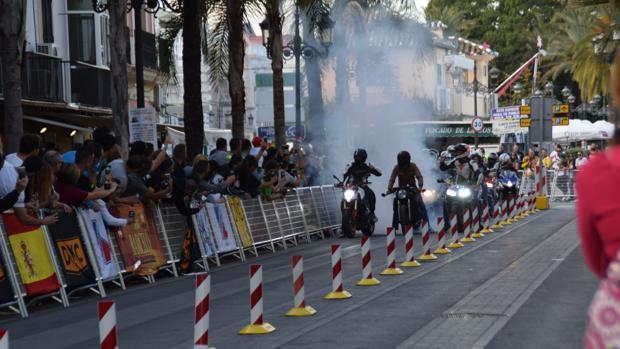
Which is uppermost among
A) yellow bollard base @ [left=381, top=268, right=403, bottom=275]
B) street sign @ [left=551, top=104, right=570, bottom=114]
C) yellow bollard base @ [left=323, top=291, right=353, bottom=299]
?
street sign @ [left=551, top=104, right=570, bottom=114]

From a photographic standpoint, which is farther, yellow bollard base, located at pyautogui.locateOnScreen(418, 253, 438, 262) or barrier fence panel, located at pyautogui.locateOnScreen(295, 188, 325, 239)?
barrier fence panel, located at pyautogui.locateOnScreen(295, 188, 325, 239)

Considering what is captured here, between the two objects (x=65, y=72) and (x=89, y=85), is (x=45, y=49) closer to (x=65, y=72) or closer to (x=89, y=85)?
(x=65, y=72)

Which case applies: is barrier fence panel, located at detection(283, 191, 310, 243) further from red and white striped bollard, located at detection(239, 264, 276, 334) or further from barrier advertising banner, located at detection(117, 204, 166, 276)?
red and white striped bollard, located at detection(239, 264, 276, 334)

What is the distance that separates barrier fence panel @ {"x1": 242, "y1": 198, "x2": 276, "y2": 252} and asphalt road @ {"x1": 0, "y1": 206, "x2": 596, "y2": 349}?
2786 millimetres

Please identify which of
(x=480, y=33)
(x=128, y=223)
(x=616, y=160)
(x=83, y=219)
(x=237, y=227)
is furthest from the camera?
(x=480, y=33)

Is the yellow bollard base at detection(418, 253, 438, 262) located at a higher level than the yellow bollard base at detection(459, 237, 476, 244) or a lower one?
higher

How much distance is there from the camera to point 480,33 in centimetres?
10344

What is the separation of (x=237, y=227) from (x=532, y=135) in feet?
59.8

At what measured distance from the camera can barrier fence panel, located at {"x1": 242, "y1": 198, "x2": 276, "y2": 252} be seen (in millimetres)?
23047

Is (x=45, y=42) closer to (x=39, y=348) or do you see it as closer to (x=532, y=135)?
(x=532, y=135)

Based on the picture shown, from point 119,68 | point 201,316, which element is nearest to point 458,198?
point 119,68

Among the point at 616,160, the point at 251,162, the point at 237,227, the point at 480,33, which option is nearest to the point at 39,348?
the point at 616,160

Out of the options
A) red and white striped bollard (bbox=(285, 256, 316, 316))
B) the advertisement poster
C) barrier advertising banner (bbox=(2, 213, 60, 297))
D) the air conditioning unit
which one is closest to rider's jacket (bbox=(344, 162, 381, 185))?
the advertisement poster

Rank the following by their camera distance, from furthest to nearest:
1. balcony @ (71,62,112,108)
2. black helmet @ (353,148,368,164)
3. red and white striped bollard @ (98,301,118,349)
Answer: balcony @ (71,62,112,108), black helmet @ (353,148,368,164), red and white striped bollard @ (98,301,118,349)
